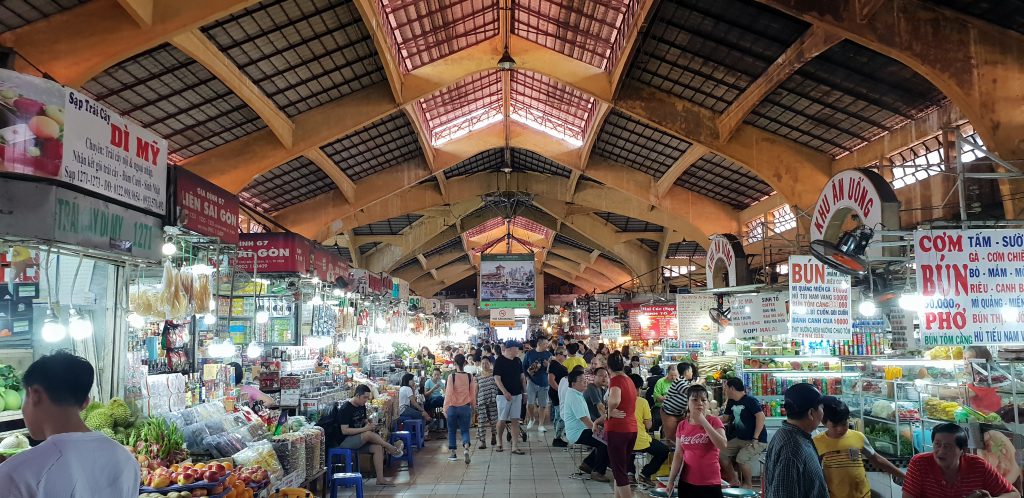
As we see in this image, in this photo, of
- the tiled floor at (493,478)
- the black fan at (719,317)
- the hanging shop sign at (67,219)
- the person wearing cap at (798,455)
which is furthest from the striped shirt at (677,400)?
the black fan at (719,317)

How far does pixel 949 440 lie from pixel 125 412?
5365 mm

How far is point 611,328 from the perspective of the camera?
26172 mm

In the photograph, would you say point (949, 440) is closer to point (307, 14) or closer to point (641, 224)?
point (307, 14)

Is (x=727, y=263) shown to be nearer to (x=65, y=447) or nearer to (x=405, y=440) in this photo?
(x=405, y=440)

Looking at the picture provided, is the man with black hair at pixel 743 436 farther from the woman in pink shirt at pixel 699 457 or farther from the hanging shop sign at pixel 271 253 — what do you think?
the hanging shop sign at pixel 271 253

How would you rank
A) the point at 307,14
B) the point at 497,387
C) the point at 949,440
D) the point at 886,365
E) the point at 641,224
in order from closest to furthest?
the point at 949,440 < the point at 886,365 < the point at 307,14 < the point at 497,387 < the point at 641,224

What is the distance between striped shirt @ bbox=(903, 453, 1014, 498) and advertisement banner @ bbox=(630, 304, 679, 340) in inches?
626

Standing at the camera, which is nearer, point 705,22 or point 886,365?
point 886,365

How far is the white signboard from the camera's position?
49.5 feet

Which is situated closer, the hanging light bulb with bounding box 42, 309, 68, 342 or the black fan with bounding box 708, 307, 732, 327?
the hanging light bulb with bounding box 42, 309, 68, 342

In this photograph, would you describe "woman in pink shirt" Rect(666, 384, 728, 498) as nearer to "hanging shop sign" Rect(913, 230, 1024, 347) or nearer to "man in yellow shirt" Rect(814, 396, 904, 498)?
"man in yellow shirt" Rect(814, 396, 904, 498)

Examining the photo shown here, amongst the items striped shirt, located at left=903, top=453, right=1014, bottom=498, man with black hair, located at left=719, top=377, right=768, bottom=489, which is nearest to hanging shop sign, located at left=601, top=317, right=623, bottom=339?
man with black hair, located at left=719, top=377, right=768, bottom=489

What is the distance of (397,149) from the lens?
59.7 feet

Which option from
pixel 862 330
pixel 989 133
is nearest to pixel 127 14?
pixel 989 133
